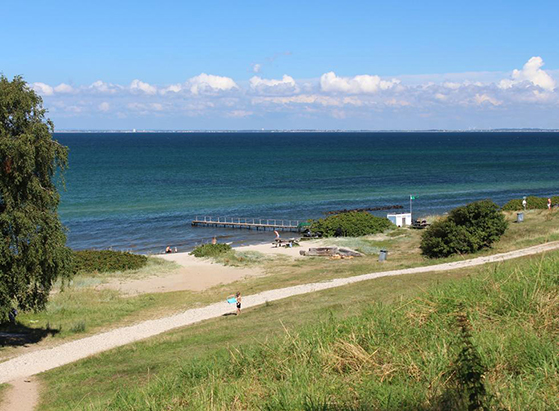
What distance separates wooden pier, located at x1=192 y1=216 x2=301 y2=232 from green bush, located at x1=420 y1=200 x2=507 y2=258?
84.5 feet

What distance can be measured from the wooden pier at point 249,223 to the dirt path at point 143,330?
105 feet

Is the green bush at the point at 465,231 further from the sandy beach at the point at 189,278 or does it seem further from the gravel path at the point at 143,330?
the sandy beach at the point at 189,278

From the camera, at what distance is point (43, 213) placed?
20.1 metres

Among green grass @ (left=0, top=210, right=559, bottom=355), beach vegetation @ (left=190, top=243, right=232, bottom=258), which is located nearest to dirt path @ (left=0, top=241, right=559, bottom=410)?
green grass @ (left=0, top=210, right=559, bottom=355)

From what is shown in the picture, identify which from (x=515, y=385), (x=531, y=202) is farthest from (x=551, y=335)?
(x=531, y=202)

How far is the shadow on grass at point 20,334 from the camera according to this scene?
21.8 meters

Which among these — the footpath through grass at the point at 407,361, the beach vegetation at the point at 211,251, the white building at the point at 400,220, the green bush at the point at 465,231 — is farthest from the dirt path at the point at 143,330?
the white building at the point at 400,220

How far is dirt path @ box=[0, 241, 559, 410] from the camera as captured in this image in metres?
18.7

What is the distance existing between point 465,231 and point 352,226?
18524 millimetres

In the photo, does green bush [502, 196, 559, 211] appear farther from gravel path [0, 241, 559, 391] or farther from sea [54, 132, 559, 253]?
gravel path [0, 241, 559, 391]

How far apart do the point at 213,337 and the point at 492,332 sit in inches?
445

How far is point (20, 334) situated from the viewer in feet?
75.2

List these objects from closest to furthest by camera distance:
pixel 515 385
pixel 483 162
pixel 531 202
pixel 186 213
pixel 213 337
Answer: pixel 515 385 < pixel 213 337 < pixel 531 202 < pixel 186 213 < pixel 483 162

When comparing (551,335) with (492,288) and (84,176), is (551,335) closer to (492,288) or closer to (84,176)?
(492,288)
